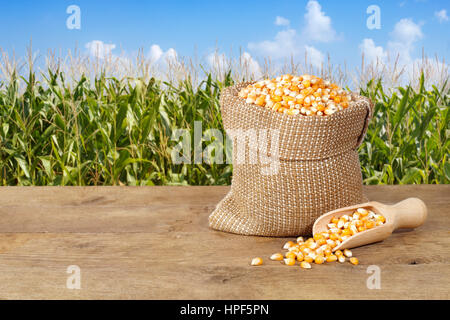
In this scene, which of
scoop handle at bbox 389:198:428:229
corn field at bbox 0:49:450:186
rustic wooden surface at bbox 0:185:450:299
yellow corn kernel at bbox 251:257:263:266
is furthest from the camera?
corn field at bbox 0:49:450:186

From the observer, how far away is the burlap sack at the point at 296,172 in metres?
1.37

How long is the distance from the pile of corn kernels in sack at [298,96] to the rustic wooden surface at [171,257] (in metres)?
0.43

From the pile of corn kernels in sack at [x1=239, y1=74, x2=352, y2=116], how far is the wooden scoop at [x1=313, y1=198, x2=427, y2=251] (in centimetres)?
32

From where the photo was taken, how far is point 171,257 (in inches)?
53.0

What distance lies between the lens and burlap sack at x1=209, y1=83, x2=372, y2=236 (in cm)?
137

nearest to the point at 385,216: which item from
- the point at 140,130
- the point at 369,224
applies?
the point at 369,224

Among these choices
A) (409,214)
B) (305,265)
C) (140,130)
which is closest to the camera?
(305,265)

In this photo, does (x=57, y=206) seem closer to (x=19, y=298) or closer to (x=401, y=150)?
(x=19, y=298)

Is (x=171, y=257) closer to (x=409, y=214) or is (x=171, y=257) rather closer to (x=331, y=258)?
(x=331, y=258)

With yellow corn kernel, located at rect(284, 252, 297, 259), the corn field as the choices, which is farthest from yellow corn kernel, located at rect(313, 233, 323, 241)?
the corn field

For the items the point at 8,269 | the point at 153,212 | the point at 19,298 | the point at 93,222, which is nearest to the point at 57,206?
the point at 93,222

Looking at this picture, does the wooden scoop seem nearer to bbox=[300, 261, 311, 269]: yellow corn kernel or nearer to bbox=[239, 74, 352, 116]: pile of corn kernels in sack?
bbox=[300, 261, 311, 269]: yellow corn kernel

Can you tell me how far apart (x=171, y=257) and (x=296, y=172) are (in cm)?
45

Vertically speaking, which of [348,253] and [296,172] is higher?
[296,172]
